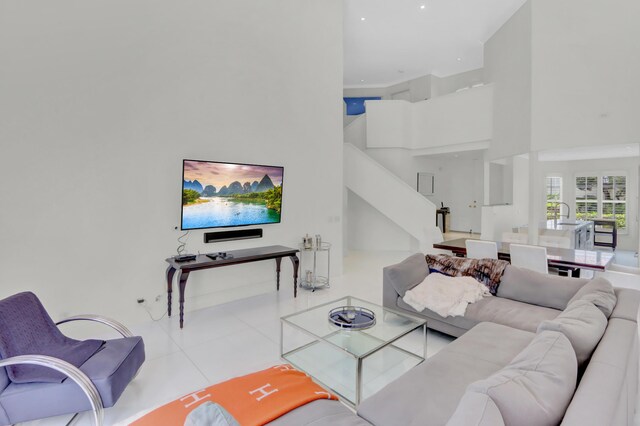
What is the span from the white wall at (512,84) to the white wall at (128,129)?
449cm

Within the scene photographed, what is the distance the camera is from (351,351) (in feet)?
7.68

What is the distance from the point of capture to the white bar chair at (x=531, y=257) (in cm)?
387

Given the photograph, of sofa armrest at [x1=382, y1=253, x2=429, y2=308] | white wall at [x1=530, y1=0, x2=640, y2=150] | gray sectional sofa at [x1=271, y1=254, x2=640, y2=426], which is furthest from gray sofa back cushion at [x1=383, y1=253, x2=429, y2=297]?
white wall at [x1=530, y1=0, x2=640, y2=150]

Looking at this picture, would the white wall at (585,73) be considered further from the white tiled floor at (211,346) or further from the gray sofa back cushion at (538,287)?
the white tiled floor at (211,346)

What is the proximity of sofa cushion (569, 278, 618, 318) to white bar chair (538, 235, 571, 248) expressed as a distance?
11.2ft

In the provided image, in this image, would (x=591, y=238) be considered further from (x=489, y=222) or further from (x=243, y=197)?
(x=243, y=197)

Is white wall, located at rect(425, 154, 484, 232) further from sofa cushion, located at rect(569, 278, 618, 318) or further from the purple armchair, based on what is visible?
the purple armchair

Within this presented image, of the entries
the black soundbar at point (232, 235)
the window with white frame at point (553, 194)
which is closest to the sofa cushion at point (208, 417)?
the black soundbar at point (232, 235)

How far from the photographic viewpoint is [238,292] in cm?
459

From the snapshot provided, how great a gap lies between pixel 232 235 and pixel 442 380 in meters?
3.27

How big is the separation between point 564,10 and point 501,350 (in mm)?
6615

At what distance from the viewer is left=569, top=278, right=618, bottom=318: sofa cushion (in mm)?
2191


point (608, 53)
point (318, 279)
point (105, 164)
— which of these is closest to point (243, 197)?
point (105, 164)

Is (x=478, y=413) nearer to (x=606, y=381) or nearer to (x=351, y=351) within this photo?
(x=606, y=381)
